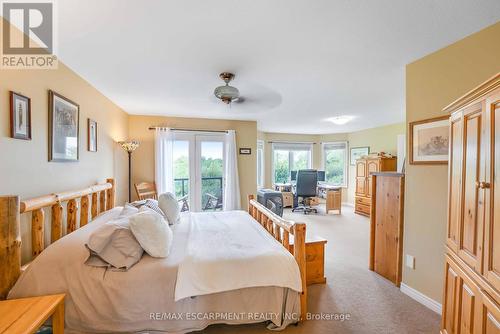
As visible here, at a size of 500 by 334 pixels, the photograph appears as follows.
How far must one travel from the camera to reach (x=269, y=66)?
91.2 inches

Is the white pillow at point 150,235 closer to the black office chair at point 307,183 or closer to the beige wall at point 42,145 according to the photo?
the beige wall at point 42,145

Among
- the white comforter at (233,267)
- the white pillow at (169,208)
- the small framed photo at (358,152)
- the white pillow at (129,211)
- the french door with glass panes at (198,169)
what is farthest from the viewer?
the small framed photo at (358,152)

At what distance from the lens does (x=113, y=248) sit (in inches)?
66.1

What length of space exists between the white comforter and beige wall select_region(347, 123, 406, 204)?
17.0 ft

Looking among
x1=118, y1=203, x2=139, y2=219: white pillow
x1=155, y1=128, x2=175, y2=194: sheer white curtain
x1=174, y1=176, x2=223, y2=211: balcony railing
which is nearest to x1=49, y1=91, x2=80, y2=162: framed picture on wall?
x1=118, y1=203, x2=139, y2=219: white pillow

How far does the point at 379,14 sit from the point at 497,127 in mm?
1018

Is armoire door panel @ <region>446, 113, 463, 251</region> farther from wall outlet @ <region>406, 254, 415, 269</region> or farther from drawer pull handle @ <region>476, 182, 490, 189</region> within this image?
wall outlet @ <region>406, 254, 415, 269</region>

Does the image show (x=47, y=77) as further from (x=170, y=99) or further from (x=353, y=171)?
(x=353, y=171)

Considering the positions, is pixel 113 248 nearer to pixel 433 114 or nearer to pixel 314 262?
pixel 314 262

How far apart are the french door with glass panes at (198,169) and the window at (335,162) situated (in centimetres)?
423

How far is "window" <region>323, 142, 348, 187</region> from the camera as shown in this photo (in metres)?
7.33

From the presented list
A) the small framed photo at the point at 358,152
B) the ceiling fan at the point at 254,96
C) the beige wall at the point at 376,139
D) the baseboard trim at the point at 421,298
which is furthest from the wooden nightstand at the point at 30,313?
the small framed photo at the point at 358,152

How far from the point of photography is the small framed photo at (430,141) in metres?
2.04

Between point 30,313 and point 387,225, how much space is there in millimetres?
3235
